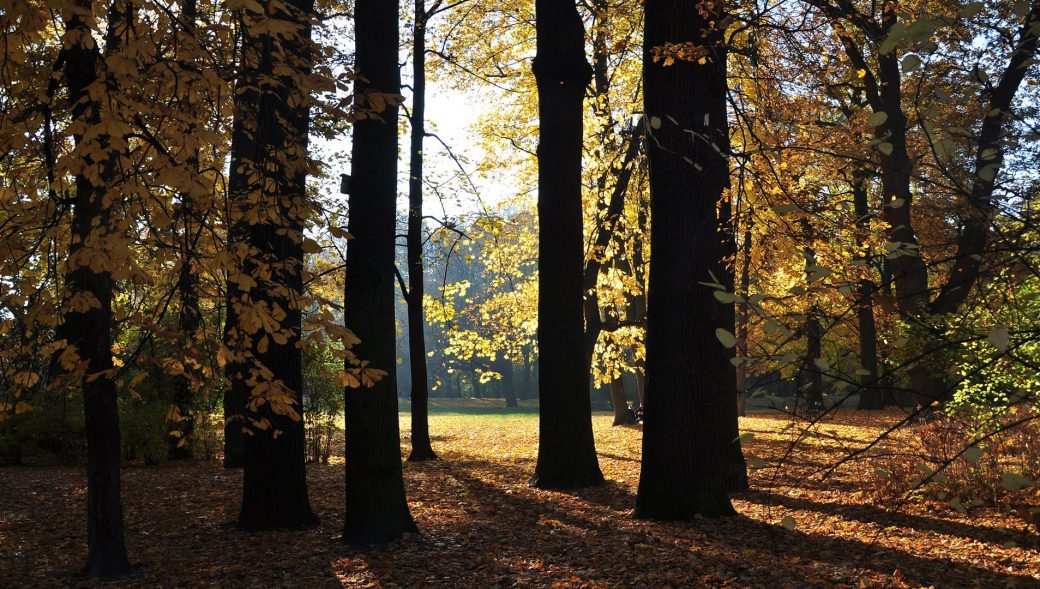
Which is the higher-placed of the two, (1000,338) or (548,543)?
(1000,338)

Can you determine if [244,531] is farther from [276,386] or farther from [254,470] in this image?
[276,386]

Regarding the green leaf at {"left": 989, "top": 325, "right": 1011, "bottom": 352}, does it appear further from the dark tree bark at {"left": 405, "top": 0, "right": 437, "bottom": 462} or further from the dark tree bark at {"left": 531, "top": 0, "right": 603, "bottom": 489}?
the dark tree bark at {"left": 405, "top": 0, "right": 437, "bottom": 462}

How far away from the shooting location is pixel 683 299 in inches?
285

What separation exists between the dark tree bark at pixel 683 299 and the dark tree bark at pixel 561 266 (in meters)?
2.33

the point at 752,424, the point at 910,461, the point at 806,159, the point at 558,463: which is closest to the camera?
the point at 910,461

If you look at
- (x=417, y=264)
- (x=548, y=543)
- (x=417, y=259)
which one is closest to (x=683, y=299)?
(x=548, y=543)

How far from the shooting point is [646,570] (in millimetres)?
5891

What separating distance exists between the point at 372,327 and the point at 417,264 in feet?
21.5

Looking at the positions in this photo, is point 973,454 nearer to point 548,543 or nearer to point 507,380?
point 548,543

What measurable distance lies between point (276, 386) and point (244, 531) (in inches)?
138

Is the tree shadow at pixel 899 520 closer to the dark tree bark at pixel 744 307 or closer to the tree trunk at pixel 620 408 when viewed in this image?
the dark tree bark at pixel 744 307

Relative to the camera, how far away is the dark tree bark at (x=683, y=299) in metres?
7.18

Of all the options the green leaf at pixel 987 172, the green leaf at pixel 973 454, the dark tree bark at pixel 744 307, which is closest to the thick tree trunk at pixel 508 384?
the dark tree bark at pixel 744 307

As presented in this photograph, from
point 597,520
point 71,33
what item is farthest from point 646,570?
point 71,33
